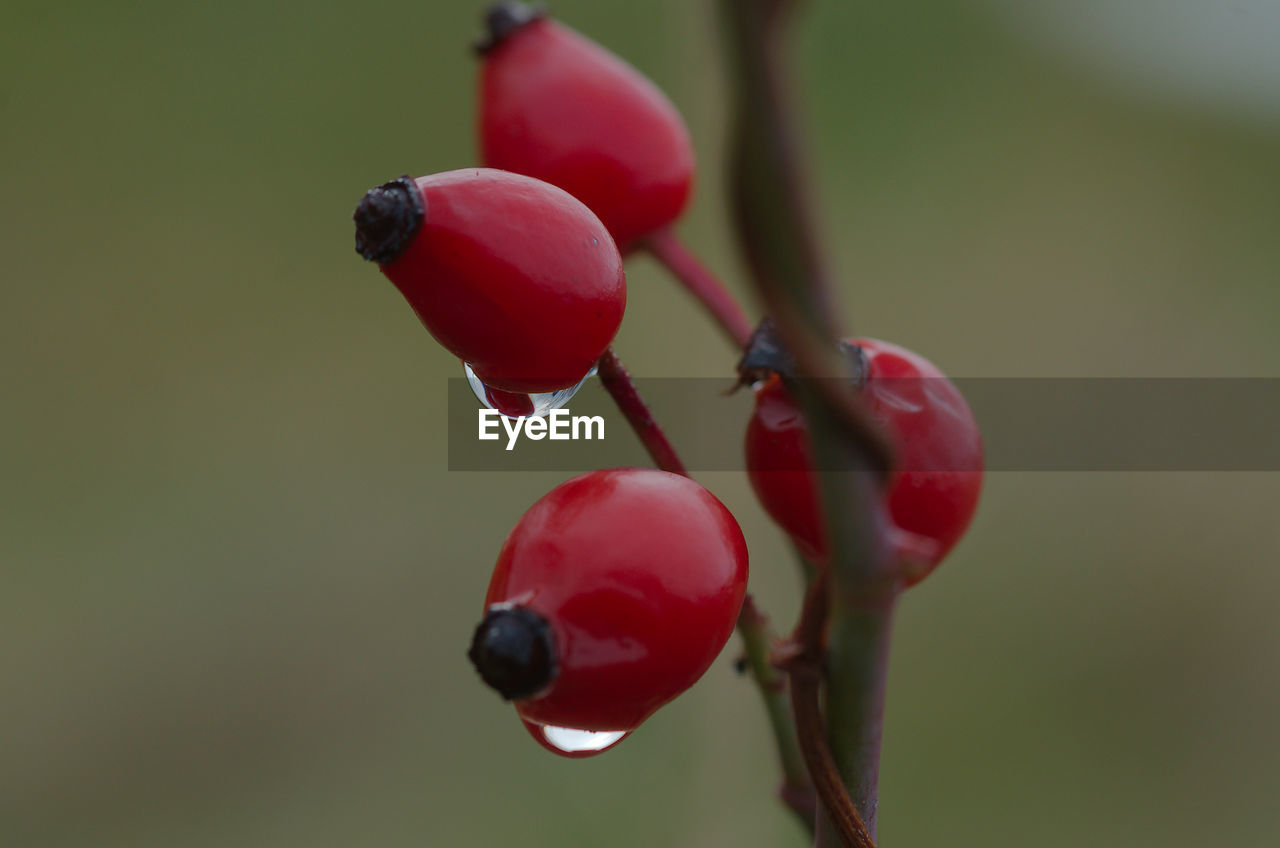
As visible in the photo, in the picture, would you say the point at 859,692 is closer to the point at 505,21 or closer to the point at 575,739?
the point at 575,739

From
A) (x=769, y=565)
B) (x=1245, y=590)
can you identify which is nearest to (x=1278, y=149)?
(x=1245, y=590)

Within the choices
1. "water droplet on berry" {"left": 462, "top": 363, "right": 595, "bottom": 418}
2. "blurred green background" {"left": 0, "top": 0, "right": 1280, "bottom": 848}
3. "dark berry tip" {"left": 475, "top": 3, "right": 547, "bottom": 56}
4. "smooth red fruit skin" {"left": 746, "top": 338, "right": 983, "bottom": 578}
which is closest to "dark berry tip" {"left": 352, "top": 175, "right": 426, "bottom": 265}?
"water droplet on berry" {"left": 462, "top": 363, "right": 595, "bottom": 418}

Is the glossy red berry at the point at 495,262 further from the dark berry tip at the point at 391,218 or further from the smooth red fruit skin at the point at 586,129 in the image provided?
the smooth red fruit skin at the point at 586,129

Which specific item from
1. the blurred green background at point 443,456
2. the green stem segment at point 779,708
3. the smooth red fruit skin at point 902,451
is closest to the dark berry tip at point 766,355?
the smooth red fruit skin at point 902,451

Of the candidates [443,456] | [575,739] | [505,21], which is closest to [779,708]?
[575,739]

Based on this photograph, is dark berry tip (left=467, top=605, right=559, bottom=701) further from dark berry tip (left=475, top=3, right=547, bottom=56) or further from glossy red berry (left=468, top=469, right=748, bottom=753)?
dark berry tip (left=475, top=3, right=547, bottom=56)
